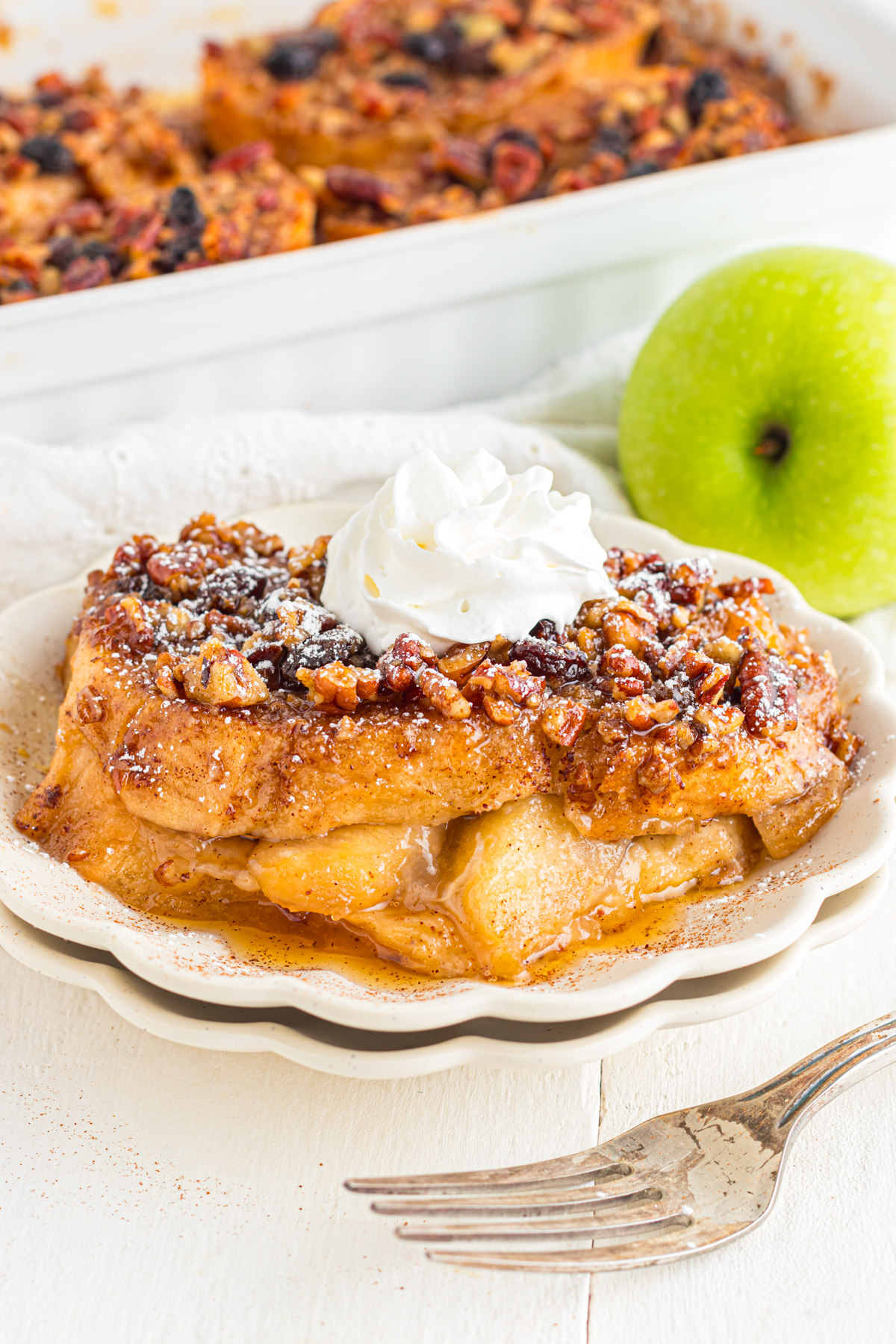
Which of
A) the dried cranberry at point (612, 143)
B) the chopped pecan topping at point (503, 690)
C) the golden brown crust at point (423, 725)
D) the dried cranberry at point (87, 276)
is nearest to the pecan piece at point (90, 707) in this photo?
the golden brown crust at point (423, 725)

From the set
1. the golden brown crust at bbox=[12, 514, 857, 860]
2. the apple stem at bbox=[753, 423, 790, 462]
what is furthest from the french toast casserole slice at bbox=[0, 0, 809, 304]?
the golden brown crust at bbox=[12, 514, 857, 860]

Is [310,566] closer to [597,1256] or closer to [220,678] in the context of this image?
[220,678]

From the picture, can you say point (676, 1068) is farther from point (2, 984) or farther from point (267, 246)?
point (267, 246)

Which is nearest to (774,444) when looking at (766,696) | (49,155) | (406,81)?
(766,696)

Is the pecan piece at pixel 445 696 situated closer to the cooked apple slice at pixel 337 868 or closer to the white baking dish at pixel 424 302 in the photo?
the cooked apple slice at pixel 337 868

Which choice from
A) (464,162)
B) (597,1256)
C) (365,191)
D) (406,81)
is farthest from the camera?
(406,81)

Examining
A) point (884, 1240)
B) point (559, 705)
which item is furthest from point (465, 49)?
point (884, 1240)
